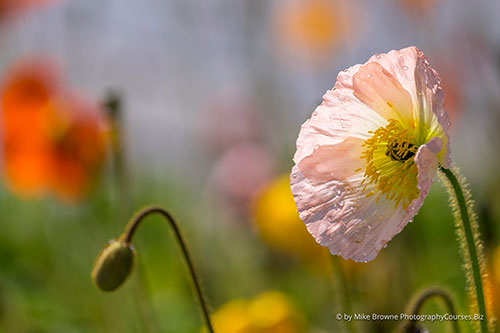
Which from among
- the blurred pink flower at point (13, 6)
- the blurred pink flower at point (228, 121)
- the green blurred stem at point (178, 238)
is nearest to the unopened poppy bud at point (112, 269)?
the green blurred stem at point (178, 238)

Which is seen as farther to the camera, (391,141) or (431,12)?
(431,12)

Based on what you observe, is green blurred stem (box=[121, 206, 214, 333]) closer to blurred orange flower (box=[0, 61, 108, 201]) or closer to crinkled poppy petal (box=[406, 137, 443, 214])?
crinkled poppy petal (box=[406, 137, 443, 214])

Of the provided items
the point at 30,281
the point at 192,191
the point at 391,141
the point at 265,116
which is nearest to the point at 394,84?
the point at 391,141

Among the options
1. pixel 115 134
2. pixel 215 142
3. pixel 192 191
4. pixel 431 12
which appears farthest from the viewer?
pixel 192 191

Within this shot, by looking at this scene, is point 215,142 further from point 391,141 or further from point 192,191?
point 391,141

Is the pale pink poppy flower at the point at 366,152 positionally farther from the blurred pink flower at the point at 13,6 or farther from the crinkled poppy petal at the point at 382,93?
the blurred pink flower at the point at 13,6

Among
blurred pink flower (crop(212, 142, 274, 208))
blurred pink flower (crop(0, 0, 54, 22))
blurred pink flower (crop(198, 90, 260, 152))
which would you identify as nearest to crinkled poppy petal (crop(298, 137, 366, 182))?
blurred pink flower (crop(212, 142, 274, 208))
